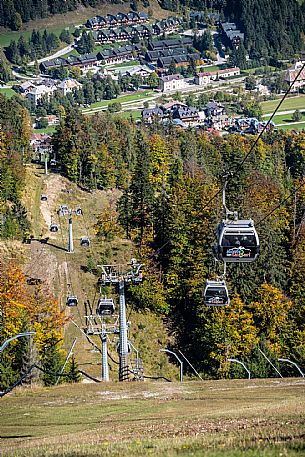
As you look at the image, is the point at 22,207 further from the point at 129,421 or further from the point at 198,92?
the point at 198,92

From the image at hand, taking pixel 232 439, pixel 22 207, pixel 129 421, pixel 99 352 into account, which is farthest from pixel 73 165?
pixel 232 439

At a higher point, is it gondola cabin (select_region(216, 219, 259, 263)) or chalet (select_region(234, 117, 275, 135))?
gondola cabin (select_region(216, 219, 259, 263))

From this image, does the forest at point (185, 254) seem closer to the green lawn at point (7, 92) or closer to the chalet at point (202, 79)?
the green lawn at point (7, 92)

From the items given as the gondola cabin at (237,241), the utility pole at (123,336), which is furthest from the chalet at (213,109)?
the gondola cabin at (237,241)

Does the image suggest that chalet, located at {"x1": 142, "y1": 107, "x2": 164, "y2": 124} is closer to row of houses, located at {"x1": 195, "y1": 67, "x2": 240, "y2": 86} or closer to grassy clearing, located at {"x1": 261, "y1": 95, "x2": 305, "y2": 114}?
grassy clearing, located at {"x1": 261, "y1": 95, "x2": 305, "y2": 114}

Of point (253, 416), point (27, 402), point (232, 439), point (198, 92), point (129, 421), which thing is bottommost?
point (198, 92)

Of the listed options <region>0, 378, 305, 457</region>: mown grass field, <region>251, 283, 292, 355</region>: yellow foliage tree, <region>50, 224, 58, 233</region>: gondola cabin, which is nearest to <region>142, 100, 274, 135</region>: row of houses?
<region>50, 224, 58, 233</region>: gondola cabin
